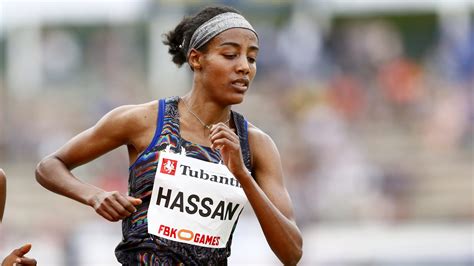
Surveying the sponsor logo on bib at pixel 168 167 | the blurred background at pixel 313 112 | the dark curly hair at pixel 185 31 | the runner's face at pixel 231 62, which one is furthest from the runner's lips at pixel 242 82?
the blurred background at pixel 313 112

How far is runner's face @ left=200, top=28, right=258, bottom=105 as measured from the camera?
211 inches

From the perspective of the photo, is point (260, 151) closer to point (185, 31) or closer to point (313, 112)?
point (185, 31)

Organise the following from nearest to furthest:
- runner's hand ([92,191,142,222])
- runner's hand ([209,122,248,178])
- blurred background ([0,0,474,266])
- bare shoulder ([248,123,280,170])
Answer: runner's hand ([209,122,248,178]), runner's hand ([92,191,142,222]), bare shoulder ([248,123,280,170]), blurred background ([0,0,474,266])

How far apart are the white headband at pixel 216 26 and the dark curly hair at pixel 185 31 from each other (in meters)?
0.03

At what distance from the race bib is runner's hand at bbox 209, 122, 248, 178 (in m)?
0.35

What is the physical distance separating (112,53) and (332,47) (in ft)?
14.3

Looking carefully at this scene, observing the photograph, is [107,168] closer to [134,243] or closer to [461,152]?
[461,152]

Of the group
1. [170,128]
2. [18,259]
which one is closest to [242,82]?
[170,128]

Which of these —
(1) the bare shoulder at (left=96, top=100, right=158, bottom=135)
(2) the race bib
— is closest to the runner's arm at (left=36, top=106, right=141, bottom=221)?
(1) the bare shoulder at (left=96, top=100, right=158, bottom=135)

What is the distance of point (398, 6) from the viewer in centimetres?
2291

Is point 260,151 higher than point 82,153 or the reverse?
higher

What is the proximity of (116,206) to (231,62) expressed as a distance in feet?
2.85

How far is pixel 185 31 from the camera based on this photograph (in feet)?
18.6

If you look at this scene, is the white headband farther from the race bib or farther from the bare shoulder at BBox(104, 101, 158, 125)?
the race bib
